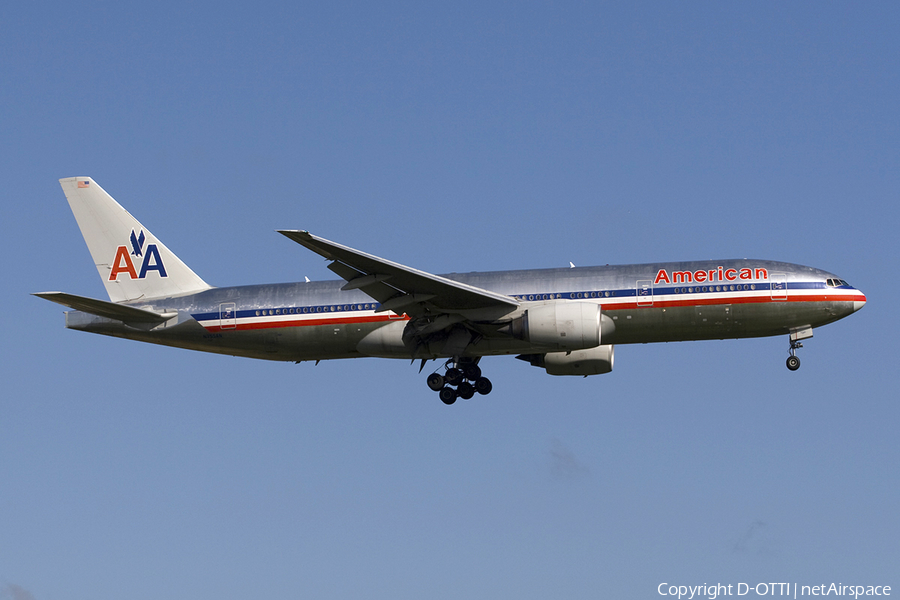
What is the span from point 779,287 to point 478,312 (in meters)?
10.6

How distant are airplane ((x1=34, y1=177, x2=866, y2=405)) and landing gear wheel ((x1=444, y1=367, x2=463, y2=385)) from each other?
38 millimetres

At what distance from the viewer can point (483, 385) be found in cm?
4259

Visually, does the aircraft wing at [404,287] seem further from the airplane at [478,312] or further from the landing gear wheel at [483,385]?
the landing gear wheel at [483,385]

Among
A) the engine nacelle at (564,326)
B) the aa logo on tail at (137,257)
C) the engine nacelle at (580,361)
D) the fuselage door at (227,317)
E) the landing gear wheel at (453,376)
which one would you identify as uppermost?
the aa logo on tail at (137,257)

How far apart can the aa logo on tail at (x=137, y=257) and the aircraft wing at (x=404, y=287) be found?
11.3 metres

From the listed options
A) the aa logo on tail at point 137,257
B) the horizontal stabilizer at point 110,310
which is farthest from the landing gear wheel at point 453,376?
the aa logo on tail at point 137,257

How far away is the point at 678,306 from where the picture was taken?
38.6 meters

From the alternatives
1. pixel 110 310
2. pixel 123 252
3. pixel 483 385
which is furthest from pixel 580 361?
pixel 123 252

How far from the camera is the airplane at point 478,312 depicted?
38.1 meters

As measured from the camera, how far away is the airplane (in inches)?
1500

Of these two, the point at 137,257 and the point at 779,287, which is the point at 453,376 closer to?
the point at 779,287

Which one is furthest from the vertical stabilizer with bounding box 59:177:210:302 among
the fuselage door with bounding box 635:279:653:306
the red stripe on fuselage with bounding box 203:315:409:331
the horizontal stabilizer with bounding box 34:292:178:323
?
the fuselage door with bounding box 635:279:653:306

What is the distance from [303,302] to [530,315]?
348 inches

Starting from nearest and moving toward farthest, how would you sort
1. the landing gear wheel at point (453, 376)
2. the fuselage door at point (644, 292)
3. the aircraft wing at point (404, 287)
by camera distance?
1. the aircraft wing at point (404, 287)
2. the fuselage door at point (644, 292)
3. the landing gear wheel at point (453, 376)
